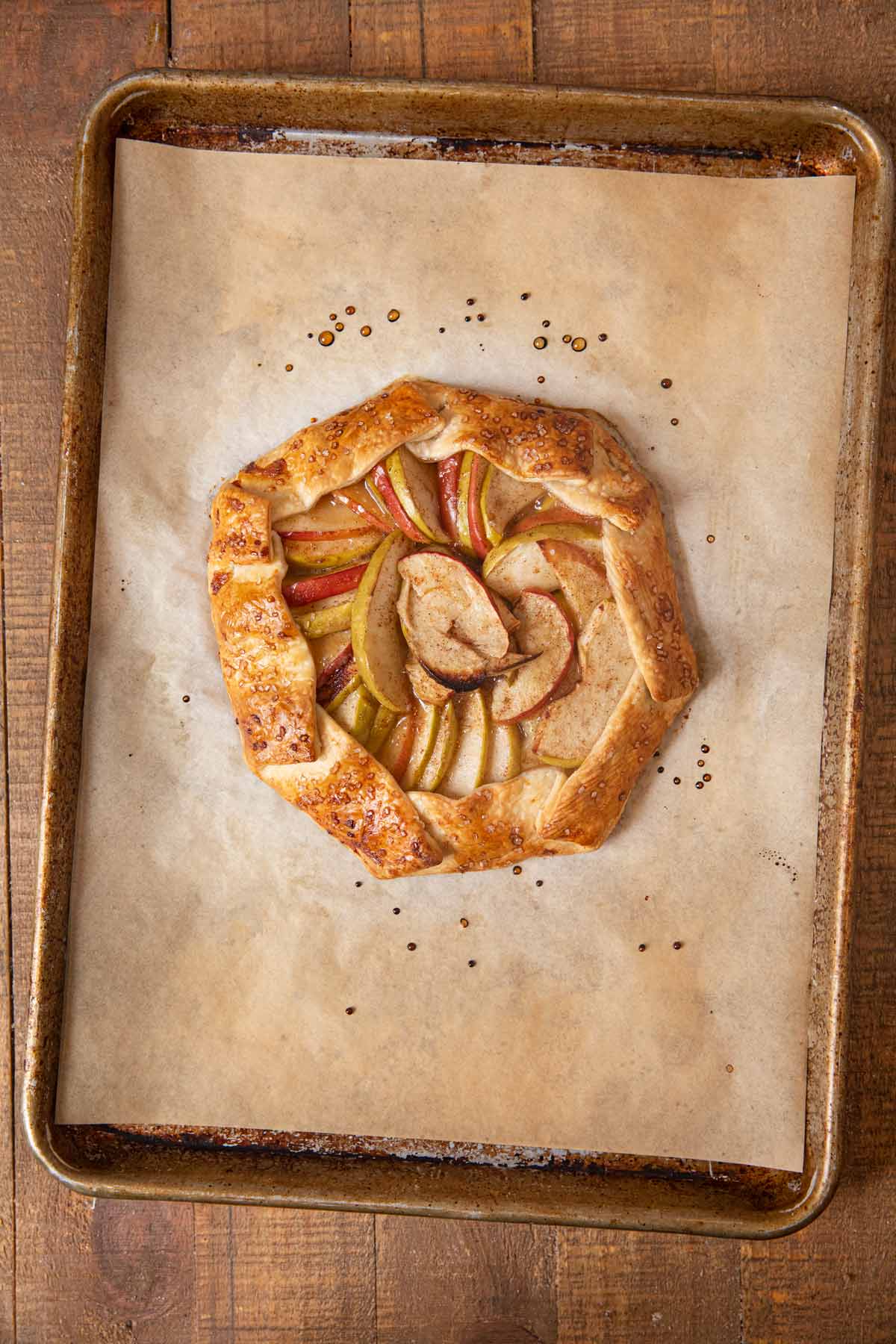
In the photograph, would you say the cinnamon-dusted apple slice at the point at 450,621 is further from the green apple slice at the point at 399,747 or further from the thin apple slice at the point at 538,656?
the green apple slice at the point at 399,747

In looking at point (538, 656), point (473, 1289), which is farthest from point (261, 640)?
point (473, 1289)

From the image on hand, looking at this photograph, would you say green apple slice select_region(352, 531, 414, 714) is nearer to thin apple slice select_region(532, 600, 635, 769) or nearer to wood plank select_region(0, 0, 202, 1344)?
thin apple slice select_region(532, 600, 635, 769)

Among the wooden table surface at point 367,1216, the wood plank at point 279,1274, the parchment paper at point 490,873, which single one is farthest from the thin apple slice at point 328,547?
the wood plank at point 279,1274

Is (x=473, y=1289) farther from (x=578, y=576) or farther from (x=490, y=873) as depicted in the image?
(x=578, y=576)

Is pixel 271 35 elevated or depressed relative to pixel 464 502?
elevated

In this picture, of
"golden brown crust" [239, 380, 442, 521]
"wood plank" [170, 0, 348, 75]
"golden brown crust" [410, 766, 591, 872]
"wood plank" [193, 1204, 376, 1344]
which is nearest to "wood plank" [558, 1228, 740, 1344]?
"wood plank" [193, 1204, 376, 1344]

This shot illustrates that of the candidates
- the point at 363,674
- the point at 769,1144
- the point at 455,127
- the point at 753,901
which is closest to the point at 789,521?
the point at 753,901

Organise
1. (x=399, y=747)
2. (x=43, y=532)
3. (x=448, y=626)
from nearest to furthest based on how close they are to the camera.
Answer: (x=448, y=626)
(x=399, y=747)
(x=43, y=532)
